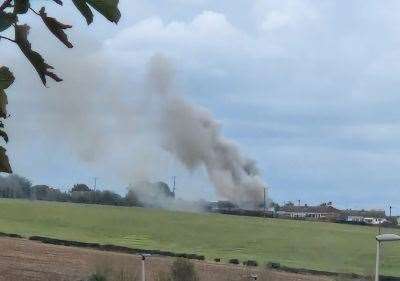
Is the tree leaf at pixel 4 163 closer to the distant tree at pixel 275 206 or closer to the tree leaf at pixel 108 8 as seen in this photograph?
the tree leaf at pixel 108 8

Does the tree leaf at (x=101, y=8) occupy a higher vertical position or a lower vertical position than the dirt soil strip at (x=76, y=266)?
higher

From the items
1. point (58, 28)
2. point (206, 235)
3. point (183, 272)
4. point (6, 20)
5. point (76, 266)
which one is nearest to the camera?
point (6, 20)

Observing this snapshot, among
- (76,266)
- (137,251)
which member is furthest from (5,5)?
(137,251)

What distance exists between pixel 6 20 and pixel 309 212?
14724 centimetres

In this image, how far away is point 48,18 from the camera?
2.29 m

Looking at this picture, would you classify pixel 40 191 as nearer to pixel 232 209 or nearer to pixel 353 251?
pixel 232 209

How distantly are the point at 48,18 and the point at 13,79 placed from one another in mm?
189

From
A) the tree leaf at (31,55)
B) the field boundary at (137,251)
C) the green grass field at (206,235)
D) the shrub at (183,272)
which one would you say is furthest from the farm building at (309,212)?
the tree leaf at (31,55)

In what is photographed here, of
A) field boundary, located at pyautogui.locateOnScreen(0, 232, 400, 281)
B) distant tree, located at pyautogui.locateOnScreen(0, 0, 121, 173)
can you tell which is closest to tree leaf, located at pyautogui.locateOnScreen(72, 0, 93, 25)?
distant tree, located at pyautogui.locateOnScreen(0, 0, 121, 173)

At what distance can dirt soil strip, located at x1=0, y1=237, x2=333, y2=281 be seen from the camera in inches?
1364

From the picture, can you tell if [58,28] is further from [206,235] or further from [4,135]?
[206,235]

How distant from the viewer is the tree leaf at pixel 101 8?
221 centimetres

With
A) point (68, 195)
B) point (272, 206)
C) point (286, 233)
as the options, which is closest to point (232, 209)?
point (272, 206)

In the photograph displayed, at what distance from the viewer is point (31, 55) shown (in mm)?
2342
